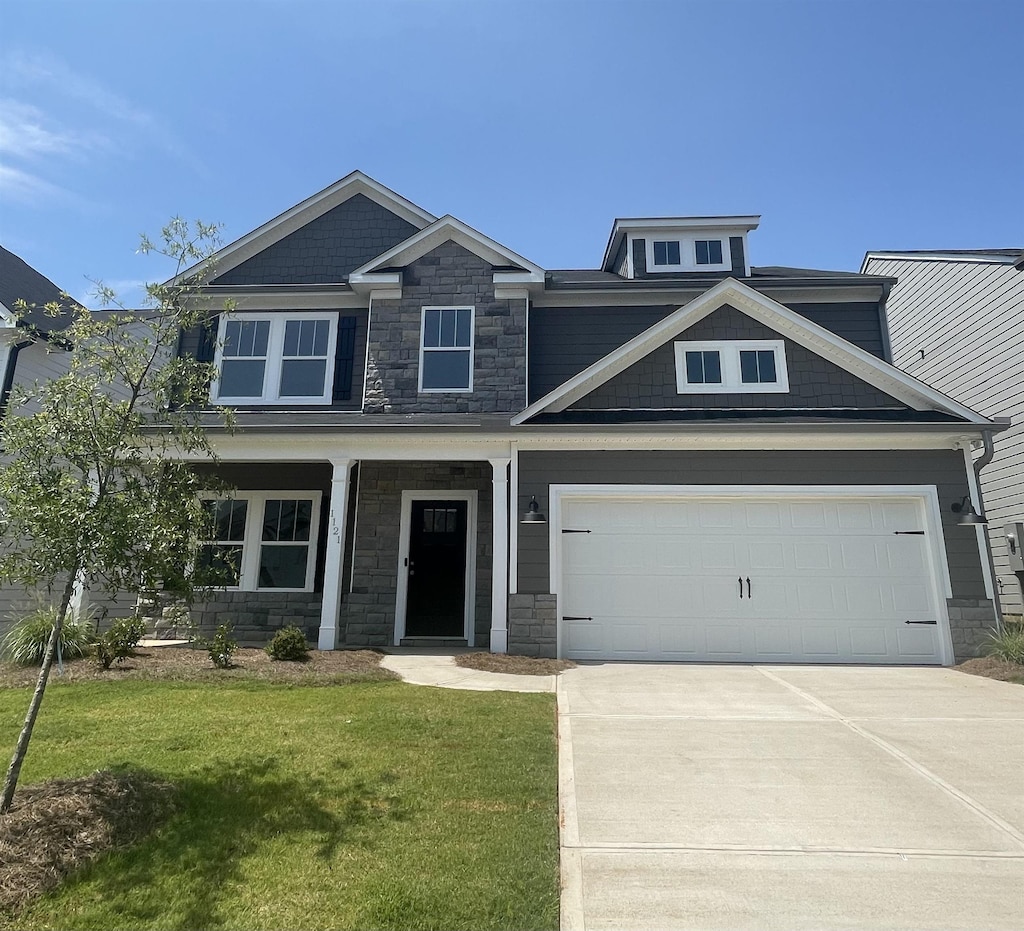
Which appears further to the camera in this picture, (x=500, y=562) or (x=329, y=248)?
(x=329, y=248)

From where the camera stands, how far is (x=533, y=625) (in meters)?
8.25

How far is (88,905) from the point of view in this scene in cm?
247

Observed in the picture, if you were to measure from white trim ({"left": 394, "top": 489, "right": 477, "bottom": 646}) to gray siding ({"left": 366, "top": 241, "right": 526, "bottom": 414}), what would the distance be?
1.45 meters

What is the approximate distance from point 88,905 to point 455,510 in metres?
7.94

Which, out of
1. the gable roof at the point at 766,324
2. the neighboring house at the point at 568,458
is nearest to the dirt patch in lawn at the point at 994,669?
the neighboring house at the point at 568,458

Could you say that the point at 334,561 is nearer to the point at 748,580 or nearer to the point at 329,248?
the point at 748,580

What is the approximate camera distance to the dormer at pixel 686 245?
1264 centimetres

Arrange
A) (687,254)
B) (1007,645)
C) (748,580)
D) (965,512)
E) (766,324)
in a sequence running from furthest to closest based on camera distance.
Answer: (687,254) < (766,324) < (748,580) < (965,512) < (1007,645)

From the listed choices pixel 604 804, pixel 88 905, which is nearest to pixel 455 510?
pixel 604 804

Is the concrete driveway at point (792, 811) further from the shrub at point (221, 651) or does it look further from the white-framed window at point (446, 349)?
the white-framed window at point (446, 349)

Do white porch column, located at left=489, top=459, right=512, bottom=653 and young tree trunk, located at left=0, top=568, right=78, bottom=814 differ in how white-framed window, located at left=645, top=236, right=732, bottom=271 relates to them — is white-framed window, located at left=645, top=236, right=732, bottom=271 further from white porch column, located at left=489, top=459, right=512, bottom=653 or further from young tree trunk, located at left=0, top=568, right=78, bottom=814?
young tree trunk, located at left=0, top=568, right=78, bottom=814

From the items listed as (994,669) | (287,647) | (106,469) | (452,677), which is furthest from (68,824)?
(994,669)

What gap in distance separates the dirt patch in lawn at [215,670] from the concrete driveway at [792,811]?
271 cm

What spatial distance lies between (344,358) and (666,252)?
709 centimetres
